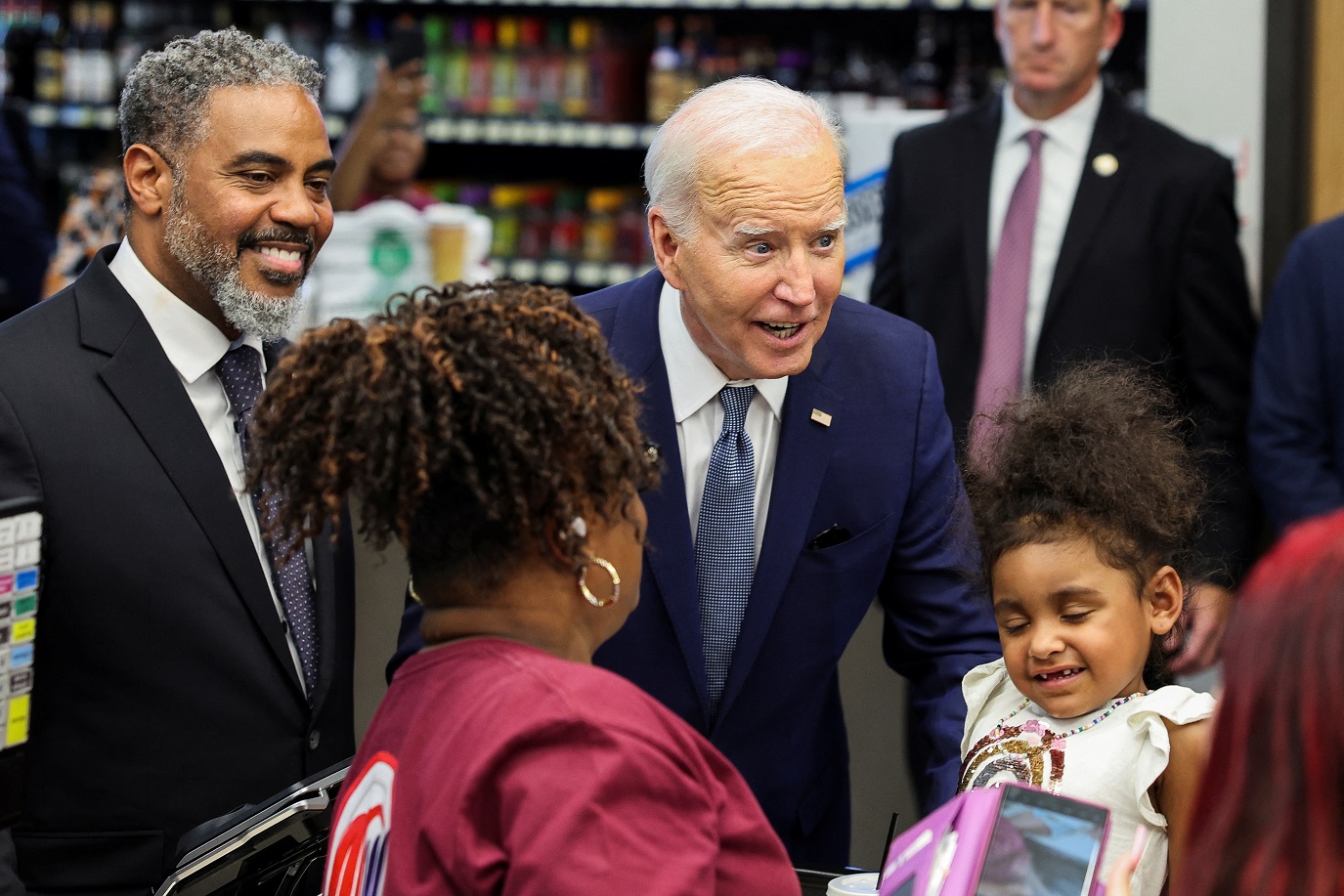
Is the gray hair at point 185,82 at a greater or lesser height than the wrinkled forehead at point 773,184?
greater

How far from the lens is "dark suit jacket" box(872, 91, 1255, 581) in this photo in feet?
11.1

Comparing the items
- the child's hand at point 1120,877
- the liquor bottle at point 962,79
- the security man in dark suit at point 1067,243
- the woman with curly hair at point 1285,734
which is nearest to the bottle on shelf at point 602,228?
the liquor bottle at point 962,79

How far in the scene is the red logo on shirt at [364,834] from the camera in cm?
124

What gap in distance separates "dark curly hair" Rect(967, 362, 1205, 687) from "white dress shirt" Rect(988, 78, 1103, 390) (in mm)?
1667

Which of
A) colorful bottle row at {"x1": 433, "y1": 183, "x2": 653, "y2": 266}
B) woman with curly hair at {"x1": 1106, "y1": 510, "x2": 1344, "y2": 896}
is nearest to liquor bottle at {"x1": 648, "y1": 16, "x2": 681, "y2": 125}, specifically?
colorful bottle row at {"x1": 433, "y1": 183, "x2": 653, "y2": 266}

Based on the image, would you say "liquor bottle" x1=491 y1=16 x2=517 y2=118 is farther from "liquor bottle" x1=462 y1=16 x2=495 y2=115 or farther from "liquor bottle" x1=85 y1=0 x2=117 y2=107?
"liquor bottle" x1=85 y1=0 x2=117 y2=107

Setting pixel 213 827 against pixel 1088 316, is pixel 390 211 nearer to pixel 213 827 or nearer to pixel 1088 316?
pixel 1088 316

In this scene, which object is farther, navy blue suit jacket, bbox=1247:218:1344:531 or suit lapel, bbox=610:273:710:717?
navy blue suit jacket, bbox=1247:218:1344:531

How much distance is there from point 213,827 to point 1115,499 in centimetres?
105

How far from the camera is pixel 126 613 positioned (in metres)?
1.84

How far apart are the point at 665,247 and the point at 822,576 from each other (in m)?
0.50

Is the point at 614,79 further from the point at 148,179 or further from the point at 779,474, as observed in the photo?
the point at 779,474

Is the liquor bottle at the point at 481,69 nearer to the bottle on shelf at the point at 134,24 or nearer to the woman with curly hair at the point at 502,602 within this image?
the bottle on shelf at the point at 134,24

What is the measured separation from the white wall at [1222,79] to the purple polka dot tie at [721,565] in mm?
2523
